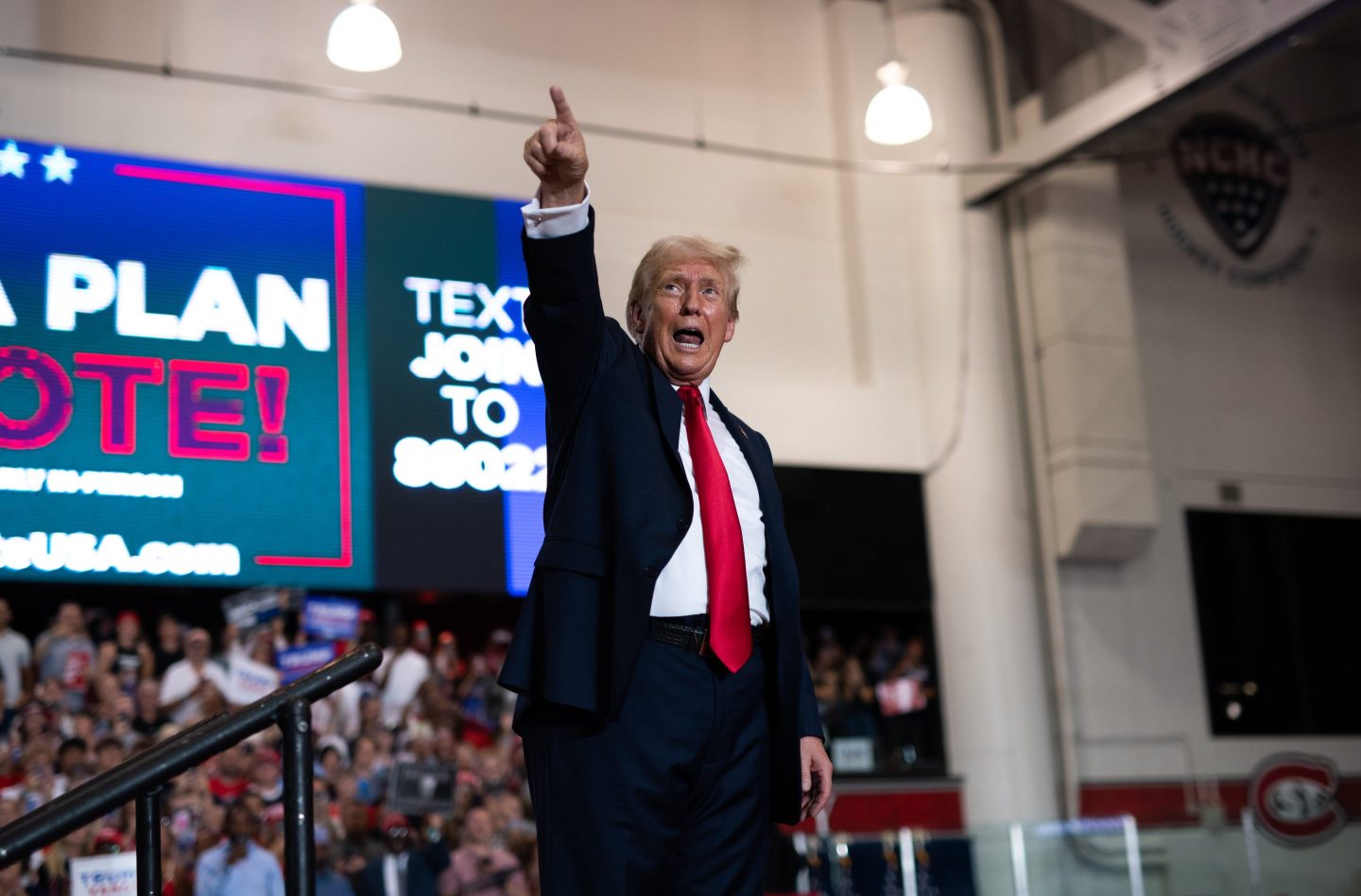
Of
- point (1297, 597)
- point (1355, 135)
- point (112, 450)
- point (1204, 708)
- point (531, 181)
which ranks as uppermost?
point (1355, 135)

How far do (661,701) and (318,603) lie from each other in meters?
4.41

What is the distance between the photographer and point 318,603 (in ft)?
19.6

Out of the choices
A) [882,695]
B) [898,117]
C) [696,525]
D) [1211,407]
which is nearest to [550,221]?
[696,525]

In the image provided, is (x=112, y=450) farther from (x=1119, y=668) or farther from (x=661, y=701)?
(x=1119, y=668)

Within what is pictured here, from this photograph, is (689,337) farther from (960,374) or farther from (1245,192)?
(1245,192)

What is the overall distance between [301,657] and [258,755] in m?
0.41

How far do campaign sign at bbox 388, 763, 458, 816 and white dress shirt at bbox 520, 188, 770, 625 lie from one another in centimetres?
430

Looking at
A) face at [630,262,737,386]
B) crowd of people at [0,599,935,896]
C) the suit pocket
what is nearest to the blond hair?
face at [630,262,737,386]

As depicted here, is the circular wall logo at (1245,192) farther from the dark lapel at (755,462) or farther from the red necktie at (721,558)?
the red necktie at (721,558)

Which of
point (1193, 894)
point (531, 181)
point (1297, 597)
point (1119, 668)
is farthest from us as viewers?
point (1297, 597)

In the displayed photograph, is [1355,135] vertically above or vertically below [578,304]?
above

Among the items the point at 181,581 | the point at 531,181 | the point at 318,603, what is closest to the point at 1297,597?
the point at 531,181

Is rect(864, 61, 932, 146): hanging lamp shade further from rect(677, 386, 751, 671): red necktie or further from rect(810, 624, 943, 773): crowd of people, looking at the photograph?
rect(677, 386, 751, 671): red necktie

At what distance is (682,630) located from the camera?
185 cm
